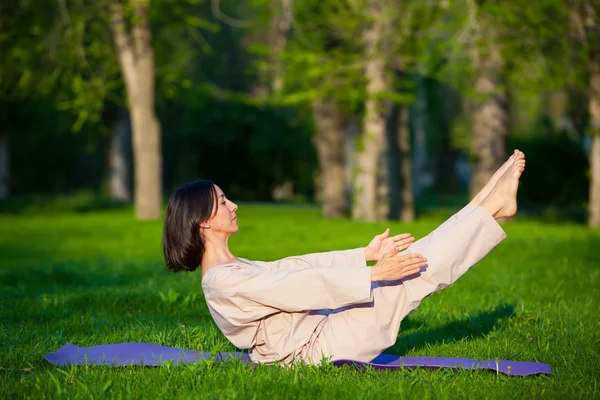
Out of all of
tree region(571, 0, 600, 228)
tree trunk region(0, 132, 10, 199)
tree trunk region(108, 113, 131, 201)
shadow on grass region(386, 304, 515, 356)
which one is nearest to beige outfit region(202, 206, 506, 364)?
shadow on grass region(386, 304, 515, 356)

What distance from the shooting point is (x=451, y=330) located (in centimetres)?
650

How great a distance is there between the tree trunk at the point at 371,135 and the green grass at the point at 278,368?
6.13m

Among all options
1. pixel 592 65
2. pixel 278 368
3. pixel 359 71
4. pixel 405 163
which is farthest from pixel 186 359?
pixel 405 163

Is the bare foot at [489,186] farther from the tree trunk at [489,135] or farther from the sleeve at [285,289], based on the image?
the tree trunk at [489,135]

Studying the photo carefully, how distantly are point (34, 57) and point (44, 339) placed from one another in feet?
54.3

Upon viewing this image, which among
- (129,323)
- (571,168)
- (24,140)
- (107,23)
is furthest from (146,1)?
(24,140)

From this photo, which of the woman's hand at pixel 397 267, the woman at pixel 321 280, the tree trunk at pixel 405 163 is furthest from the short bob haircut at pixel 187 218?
the tree trunk at pixel 405 163

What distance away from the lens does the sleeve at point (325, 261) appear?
17.0ft

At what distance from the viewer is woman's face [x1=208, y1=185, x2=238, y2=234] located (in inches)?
194

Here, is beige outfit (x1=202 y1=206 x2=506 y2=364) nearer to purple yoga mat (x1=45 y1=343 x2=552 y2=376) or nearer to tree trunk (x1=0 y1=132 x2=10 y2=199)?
purple yoga mat (x1=45 y1=343 x2=552 y2=376)

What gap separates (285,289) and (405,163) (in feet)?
61.1

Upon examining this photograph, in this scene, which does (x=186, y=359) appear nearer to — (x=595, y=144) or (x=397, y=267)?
(x=397, y=267)

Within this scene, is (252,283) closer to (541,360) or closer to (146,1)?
(541,360)

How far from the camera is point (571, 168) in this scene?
30.2 metres
